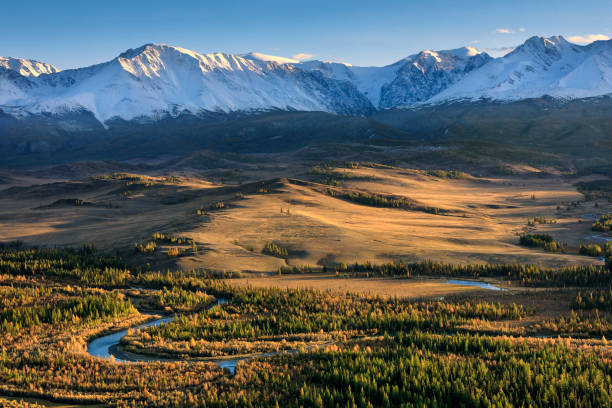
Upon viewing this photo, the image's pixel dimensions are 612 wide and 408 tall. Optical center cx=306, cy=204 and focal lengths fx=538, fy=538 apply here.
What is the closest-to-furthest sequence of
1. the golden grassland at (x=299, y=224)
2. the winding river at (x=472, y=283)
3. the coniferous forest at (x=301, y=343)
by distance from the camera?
the coniferous forest at (x=301, y=343) → the winding river at (x=472, y=283) → the golden grassland at (x=299, y=224)

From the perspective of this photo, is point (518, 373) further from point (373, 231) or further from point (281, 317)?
point (373, 231)

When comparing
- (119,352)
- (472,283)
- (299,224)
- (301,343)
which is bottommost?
(472,283)

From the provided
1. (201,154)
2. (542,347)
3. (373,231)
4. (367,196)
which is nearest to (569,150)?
(201,154)

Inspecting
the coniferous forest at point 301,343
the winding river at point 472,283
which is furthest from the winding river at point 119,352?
the winding river at point 472,283

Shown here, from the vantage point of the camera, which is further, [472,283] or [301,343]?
[472,283]

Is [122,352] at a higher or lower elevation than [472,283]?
higher

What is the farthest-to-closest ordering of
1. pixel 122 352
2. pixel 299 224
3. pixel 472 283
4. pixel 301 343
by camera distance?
pixel 299 224 < pixel 472 283 < pixel 122 352 < pixel 301 343

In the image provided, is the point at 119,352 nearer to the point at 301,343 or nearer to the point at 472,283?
the point at 301,343

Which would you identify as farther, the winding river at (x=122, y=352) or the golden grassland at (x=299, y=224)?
the golden grassland at (x=299, y=224)

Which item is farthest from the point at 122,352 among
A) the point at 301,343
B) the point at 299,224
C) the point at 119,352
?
the point at 299,224

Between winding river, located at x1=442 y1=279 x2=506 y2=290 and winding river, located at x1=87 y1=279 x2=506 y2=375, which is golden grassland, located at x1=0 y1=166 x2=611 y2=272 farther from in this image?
winding river, located at x1=87 y1=279 x2=506 y2=375

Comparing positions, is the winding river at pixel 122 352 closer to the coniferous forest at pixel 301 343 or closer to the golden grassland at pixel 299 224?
the coniferous forest at pixel 301 343
